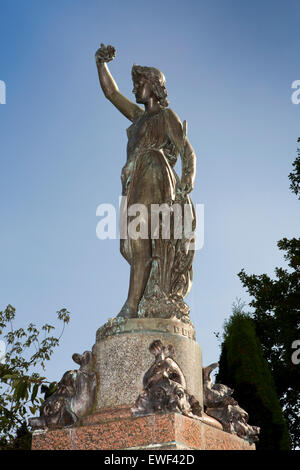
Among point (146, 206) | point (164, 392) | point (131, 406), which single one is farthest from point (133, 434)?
point (146, 206)

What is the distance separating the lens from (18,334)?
14422 mm

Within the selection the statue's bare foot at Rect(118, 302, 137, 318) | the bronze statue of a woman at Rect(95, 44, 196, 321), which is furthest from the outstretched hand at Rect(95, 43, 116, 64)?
the statue's bare foot at Rect(118, 302, 137, 318)

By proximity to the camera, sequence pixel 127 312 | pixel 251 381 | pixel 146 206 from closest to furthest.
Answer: pixel 127 312
pixel 146 206
pixel 251 381

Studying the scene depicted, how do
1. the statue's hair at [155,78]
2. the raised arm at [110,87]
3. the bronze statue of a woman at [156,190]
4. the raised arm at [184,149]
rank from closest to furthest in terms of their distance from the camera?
the bronze statue of a woman at [156,190], the raised arm at [184,149], the statue's hair at [155,78], the raised arm at [110,87]

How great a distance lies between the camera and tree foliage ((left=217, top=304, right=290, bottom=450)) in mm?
15094

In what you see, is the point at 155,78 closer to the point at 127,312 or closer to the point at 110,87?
the point at 110,87

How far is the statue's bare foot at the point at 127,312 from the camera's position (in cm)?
684

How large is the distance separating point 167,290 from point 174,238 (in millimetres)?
619

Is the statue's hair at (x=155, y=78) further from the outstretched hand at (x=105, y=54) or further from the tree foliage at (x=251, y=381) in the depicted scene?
the tree foliage at (x=251, y=381)

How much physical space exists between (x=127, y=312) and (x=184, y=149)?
2179mm

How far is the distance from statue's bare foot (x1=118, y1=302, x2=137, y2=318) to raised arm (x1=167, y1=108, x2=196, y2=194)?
154 cm

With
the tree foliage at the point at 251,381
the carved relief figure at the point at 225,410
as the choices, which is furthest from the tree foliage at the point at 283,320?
the carved relief figure at the point at 225,410

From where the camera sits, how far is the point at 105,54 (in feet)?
27.6

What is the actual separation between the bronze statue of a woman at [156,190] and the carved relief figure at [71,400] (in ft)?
2.54
